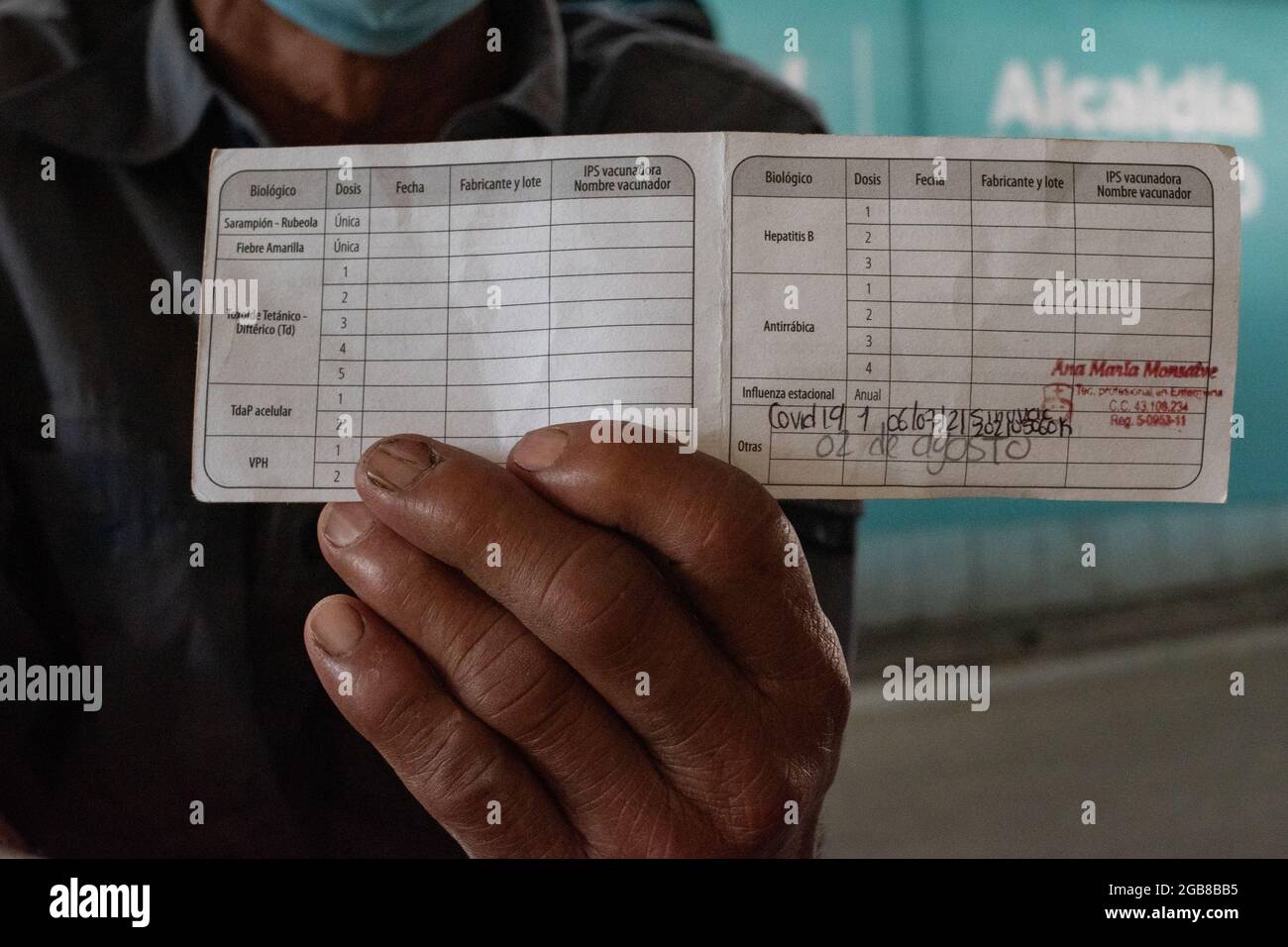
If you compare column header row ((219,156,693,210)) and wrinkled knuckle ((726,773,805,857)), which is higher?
column header row ((219,156,693,210))

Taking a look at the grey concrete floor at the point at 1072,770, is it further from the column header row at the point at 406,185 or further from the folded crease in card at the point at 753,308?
the column header row at the point at 406,185

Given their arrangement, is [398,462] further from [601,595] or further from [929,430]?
[929,430]

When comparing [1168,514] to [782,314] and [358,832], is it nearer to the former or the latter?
[782,314]

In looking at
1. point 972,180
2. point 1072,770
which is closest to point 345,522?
point 972,180

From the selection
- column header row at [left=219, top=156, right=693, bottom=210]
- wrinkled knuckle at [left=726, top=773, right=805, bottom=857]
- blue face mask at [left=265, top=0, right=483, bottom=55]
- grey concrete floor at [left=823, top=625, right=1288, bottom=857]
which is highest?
blue face mask at [left=265, top=0, right=483, bottom=55]

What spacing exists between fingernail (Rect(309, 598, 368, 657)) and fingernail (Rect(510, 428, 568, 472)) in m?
0.08

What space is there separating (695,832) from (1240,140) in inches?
20.2

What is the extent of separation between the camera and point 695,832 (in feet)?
1.02

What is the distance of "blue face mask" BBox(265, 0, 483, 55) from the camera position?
371 mm

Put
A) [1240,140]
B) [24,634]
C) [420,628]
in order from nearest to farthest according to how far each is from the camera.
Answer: [420,628], [24,634], [1240,140]

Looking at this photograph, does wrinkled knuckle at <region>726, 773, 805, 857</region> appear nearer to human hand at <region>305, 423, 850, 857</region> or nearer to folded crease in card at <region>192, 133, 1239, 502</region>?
human hand at <region>305, 423, 850, 857</region>

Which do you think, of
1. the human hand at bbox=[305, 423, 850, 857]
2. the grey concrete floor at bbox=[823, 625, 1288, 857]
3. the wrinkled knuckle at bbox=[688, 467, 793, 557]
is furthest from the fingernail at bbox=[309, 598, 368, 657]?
the grey concrete floor at bbox=[823, 625, 1288, 857]

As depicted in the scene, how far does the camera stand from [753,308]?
309 mm
